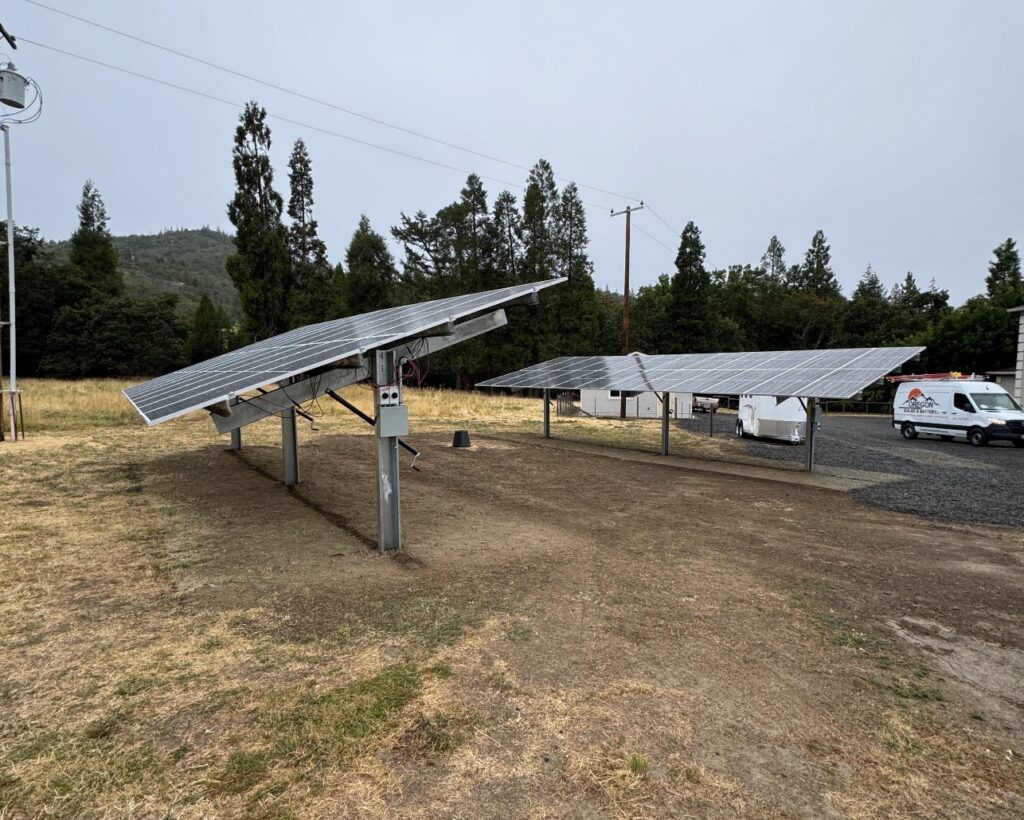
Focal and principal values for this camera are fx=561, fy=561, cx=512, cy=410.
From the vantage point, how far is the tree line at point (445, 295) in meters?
38.7

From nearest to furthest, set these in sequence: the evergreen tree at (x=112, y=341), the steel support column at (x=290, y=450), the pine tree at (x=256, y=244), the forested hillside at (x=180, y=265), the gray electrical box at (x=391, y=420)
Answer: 1. the gray electrical box at (x=391, y=420)
2. the steel support column at (x=290, y=450)
3. the pine tree at (x=256, y=244)
4. the evergreen tree at (x=112, y=341)
5. the forested hillside at (x=180, y=265)

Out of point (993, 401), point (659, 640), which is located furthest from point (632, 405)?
point (659, 640)

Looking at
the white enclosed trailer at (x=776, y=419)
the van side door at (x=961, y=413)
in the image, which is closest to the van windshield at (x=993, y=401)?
the van side door at (x=961, y=413)

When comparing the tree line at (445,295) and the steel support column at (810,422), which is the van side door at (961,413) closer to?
the steel support column at (810,422)

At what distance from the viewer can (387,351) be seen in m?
6.85

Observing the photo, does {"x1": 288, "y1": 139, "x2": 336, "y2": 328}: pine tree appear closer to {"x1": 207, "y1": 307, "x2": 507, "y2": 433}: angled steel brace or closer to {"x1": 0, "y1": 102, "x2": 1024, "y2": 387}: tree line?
{"x1": 0, "y1": 102, "x2": 1024, "y2": 387}: tree line

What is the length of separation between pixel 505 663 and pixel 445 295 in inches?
1892

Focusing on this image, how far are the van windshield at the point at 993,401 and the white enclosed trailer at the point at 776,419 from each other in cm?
601

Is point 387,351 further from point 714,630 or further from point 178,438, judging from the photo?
point 178,438

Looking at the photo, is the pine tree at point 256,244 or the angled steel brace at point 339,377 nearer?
the angled steel brace at point 339,377

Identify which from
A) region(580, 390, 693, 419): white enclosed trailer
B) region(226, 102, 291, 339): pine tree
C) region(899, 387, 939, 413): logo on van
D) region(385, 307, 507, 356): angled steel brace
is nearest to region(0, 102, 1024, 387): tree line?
region(226, 102, 291, 339): pine tree

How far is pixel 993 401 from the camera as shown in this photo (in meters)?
20.4

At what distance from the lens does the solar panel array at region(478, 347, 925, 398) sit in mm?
12695

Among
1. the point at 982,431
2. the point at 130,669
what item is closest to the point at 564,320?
the point at 982,431
